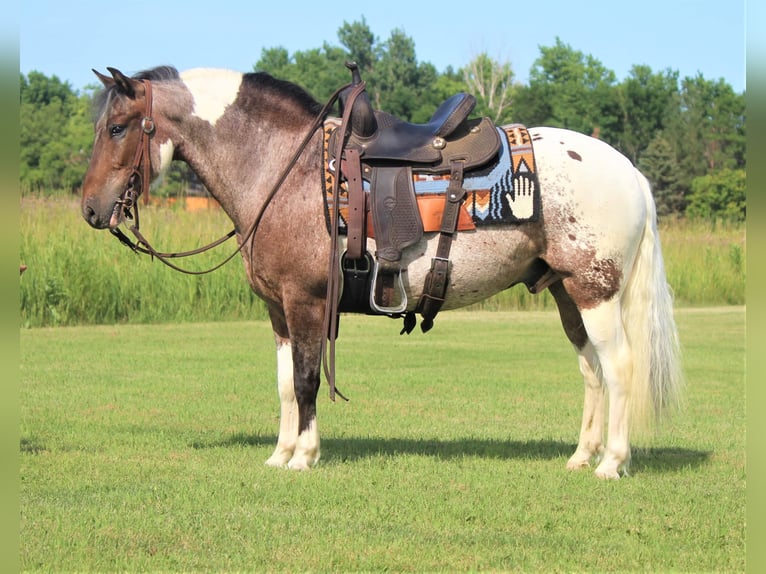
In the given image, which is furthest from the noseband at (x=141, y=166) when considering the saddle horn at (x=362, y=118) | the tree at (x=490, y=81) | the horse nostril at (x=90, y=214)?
the tree at (x=490, y=81)

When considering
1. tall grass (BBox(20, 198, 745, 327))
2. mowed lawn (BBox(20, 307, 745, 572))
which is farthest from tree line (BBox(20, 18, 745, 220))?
mowed lawn (BBox(20, 307, 745, 572))

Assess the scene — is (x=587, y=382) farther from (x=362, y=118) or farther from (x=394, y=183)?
(x=362, y=118)

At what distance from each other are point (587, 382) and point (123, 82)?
11.6ft

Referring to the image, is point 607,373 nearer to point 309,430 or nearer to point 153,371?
point 309,430

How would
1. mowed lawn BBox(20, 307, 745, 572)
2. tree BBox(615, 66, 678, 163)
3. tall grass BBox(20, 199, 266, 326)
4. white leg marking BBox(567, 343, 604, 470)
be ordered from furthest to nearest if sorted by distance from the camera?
tree BBox(615, 66, 678, 163) < tall grass BBox(20, 199, 266, 326) < white leg marking BBox(567, 343, 604, 470) < mowed lawn BBox(20, 307, 745, 572)

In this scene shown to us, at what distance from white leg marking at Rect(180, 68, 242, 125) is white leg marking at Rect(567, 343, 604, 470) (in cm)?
286

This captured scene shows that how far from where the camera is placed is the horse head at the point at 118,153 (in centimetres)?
645

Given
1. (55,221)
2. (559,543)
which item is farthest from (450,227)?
(55,221)

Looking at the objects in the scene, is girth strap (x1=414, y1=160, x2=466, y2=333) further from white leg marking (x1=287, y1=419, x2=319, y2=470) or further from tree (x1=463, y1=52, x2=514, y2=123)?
tree (x1=463, y1=52, x2=514, y2=123)

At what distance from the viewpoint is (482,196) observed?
6445mm

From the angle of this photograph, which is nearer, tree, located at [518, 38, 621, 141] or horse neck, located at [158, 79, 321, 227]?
horse neck, located at [158, 79, 321, 227]

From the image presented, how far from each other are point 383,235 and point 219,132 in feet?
4.13

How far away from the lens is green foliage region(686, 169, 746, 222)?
4475 cm

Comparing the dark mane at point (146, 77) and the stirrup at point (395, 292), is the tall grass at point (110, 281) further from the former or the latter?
the stirrup at point (395, 292)
